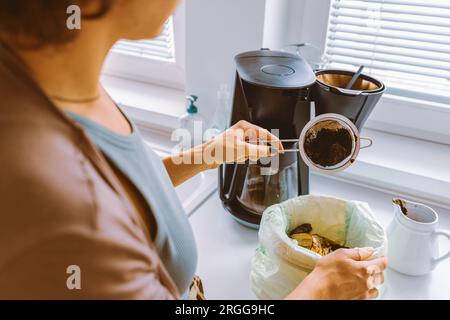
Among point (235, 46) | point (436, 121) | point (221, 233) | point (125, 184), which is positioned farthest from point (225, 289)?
point (436, 121)

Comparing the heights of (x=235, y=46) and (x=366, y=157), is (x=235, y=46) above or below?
above

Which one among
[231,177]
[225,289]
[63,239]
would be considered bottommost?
[225,289]

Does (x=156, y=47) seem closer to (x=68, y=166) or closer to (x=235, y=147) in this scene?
(x=235, y=147)

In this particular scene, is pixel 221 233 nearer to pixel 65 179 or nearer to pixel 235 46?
pixel 235 46

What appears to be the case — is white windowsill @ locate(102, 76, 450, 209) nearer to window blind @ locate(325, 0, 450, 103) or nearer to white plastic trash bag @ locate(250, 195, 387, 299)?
window blind @ locate(325, 0, 450, 103)

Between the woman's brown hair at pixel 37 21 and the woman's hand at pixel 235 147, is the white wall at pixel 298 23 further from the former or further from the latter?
the woman's brown hair at pixel 37 21

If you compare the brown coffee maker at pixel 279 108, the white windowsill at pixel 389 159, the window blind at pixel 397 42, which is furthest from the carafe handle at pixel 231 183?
the window blind at pixel 397 42

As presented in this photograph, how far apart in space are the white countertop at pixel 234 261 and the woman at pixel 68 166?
0.42 meters

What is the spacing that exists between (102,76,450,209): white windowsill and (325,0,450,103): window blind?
5.3 inches

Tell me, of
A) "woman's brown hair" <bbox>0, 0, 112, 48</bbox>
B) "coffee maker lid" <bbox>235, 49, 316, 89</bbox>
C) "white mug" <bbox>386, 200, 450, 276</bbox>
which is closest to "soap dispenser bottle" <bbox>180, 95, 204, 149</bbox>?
"coffee maker lid" <bbox>235, 49, 316, 89</bbox>

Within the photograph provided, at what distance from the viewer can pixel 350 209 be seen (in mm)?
795
